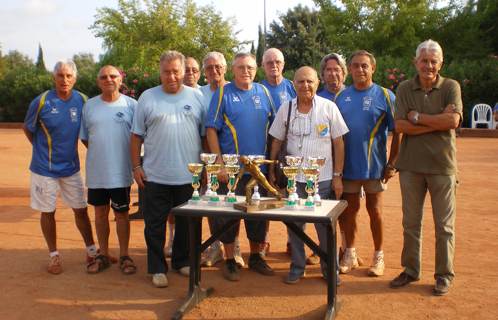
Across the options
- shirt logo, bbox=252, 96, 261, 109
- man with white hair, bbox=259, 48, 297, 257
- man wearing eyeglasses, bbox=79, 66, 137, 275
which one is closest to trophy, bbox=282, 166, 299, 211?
shirt logo, bbox=252, 96, 261, 109

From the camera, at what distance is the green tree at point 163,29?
38.6 metres

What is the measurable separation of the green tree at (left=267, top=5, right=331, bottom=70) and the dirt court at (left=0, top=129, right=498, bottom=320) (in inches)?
1498

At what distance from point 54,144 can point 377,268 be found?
3.67 metres

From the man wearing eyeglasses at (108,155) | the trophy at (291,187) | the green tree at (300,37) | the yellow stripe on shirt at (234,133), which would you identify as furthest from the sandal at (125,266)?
the green tree at (300,37)

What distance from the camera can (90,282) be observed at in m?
4.84

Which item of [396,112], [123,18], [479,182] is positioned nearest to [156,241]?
[396,112]

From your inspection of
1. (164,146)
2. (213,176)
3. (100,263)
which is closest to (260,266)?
(213,176)

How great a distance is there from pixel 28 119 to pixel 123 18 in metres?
37.8

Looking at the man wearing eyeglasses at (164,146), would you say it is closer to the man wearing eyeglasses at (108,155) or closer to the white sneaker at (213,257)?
the man wearing eyeglasses at (108,155)

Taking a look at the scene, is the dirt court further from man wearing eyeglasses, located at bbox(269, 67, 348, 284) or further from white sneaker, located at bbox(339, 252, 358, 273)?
man wearing eyeglasses, located at bbox(269, 67, 348, 284)

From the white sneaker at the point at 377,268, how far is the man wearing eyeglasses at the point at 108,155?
8.26ft

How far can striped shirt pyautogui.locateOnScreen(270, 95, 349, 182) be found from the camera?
177 inches

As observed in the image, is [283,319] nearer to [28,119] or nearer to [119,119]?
[119,119]

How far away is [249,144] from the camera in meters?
4.80
